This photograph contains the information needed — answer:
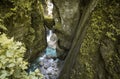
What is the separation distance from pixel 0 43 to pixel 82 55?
128 inches

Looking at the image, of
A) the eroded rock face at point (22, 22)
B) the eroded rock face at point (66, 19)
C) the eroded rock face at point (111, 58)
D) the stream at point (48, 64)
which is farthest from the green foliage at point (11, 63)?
the stream at point (48, 64)

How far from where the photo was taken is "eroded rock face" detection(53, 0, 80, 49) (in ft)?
22.9

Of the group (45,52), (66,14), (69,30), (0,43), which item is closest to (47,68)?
(45,52)

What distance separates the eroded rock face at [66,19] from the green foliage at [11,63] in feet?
17.1

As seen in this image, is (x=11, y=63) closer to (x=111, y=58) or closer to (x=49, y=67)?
(x=111, y=58)

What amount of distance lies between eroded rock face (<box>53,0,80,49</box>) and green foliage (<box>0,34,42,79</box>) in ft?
17.1

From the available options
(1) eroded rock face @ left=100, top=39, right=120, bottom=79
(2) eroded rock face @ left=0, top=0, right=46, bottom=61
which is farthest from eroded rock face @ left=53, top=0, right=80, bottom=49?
(1) eroded rock face @ left=100, top=39, right=120, bottom=79

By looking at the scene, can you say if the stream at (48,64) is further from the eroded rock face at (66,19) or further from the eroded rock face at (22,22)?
the eroded rock face at (66,19)

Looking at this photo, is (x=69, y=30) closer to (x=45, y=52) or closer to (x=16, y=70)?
(x=45, y=52)

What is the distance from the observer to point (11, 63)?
5.82 ft

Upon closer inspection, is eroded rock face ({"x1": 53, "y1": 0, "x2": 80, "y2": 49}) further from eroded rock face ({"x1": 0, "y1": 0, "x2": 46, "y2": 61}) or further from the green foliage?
the green foliage

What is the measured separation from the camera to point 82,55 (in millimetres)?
4918

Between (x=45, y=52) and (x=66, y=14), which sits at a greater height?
(x=66, y=14)

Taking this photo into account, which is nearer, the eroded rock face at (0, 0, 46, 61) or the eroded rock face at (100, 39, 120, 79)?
the eroded rock face at (100, 39, 120, 79)
